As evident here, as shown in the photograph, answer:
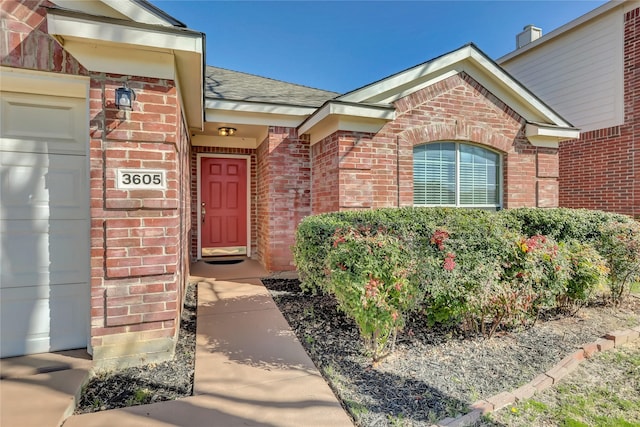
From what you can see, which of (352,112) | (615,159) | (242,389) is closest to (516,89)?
(352,112)

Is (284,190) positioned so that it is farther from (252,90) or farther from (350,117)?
(252,90)

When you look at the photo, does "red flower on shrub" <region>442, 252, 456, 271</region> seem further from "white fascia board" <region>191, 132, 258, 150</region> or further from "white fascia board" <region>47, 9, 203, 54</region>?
"white fascia board" <region>191, 132, 258, 150</region>

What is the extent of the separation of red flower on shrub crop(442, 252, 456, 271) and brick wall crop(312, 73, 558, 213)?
2447 mm

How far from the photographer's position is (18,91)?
2.59 metres

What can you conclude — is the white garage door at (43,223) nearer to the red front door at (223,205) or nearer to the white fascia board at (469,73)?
the white fascia board at (469,73)

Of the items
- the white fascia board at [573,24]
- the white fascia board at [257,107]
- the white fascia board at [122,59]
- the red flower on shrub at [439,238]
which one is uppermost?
the white fascia board at [573,24]

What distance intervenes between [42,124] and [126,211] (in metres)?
1.08

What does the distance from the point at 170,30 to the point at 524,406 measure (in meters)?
4.03

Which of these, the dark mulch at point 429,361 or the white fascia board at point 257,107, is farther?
the white fascia board at point 257,107

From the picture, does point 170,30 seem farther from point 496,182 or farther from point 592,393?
point 496,182

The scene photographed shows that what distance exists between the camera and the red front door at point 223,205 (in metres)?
7.11

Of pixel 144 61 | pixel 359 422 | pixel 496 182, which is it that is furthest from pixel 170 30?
pixel 496 182

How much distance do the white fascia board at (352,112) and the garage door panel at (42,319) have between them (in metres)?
3.79

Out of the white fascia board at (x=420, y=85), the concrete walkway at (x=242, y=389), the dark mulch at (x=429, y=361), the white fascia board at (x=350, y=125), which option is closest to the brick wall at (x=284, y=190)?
the white fascia board at (x=350, y=125)
